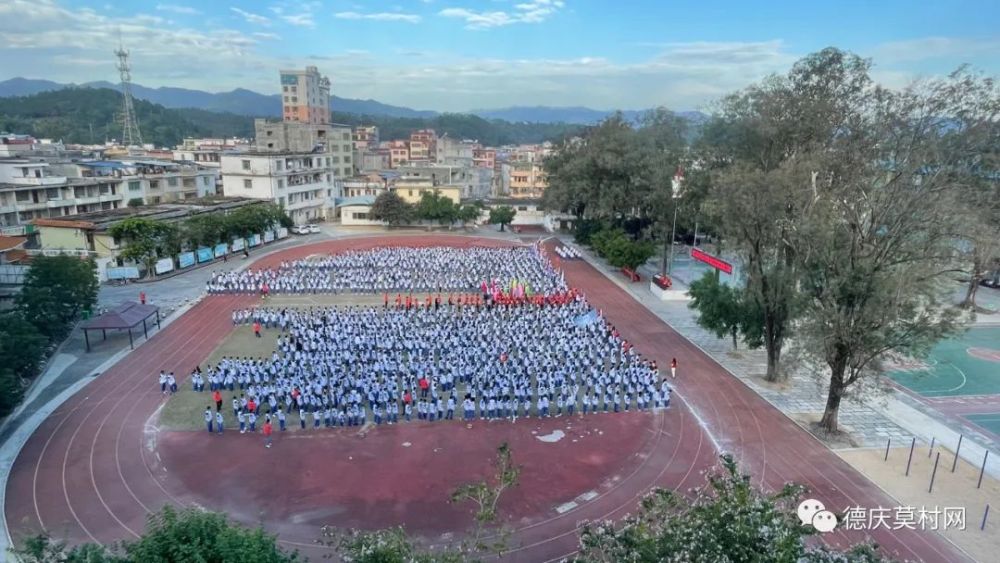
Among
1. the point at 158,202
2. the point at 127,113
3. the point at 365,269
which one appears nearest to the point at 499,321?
the point at 365,269

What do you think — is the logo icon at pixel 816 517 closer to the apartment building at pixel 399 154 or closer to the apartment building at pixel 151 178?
the apartment building at pixel 151 178

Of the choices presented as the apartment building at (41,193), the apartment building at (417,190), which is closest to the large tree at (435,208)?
the apartment building at (417,190)

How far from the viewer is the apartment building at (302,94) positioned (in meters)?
93.7

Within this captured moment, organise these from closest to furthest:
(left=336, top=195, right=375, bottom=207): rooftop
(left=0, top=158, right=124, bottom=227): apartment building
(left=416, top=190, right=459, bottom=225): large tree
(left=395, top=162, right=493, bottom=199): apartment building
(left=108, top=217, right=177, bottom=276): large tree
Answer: (left=108, top=217, right=177, bottom=276): large tree, (left=0, top=158, right=124, bottom=227): apartment building, (left=416, top=190, right=459, bottom=225): large tree, (left=336, top=195, right=375, bottom=207): rooftop, (left=395, top=162, right=493, bottom=199): apartment building

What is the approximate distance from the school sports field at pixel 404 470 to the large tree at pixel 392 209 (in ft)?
107

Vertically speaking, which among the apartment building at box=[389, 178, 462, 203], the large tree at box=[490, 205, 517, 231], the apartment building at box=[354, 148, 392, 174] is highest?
the apartment building at box=[354, 148, 392, 174]

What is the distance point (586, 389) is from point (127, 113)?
9218 cm

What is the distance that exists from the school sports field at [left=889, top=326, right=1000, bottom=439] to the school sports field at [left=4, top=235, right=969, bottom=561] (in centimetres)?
521

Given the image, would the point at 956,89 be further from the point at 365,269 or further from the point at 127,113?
the point at 127,113

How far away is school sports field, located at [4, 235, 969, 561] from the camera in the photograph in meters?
11.0

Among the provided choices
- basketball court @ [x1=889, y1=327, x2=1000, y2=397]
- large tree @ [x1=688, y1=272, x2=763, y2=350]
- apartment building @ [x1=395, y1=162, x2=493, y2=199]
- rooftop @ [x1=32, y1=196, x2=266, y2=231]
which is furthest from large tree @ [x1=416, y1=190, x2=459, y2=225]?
basketball court @ [x1=889, y1=327, x2=1000, y2=397]

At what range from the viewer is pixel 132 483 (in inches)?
480

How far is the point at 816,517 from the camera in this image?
6680mm

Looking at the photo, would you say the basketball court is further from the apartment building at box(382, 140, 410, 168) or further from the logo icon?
the apartment building at box(382, 140, 410, 168)
